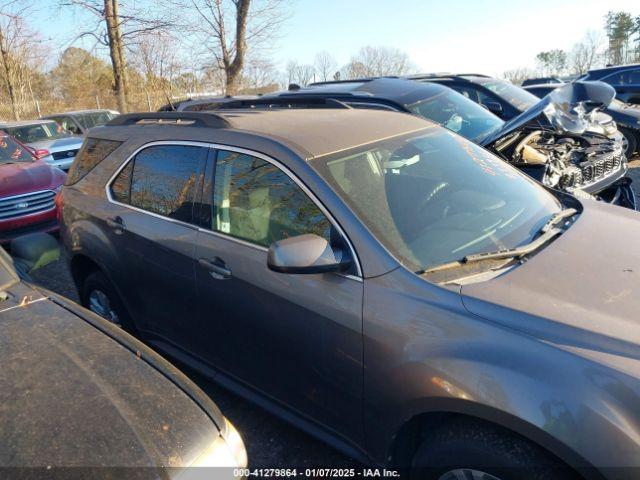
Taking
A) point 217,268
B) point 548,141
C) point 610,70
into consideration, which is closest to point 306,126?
point 217,268

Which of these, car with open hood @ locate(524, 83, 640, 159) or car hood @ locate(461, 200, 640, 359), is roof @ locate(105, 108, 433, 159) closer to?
car hood @ locate(461, 200, 640, 359)

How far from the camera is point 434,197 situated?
8.11 feet

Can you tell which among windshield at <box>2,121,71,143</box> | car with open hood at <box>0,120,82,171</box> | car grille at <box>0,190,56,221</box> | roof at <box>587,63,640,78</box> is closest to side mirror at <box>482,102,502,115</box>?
car grille at <box>0,190,56,221</box>

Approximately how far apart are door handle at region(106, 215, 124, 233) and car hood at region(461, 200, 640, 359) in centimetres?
231

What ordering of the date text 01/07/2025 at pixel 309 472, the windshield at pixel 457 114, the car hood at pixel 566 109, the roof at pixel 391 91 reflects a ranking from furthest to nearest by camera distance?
the roof at pixel 391 91
the windshield at pixel 457 114
the car hood at pixel 566 109
the date text 01/07/2025 at pixel 309 472

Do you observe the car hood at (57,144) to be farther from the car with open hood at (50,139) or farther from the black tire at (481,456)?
the black tire at (481,456)

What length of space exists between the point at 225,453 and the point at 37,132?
1341 cm

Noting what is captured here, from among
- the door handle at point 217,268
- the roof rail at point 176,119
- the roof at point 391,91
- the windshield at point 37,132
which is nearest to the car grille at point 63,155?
the windshield at point 37,132

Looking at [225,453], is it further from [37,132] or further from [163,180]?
[37,132]

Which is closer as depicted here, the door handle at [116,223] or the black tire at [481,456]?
the black tire at [481,456]

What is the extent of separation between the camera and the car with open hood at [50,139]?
11.6m

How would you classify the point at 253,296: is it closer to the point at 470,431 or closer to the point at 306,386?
the point at 306,386

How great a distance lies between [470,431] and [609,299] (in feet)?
2.36

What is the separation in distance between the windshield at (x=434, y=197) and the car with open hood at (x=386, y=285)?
0.04 ft
